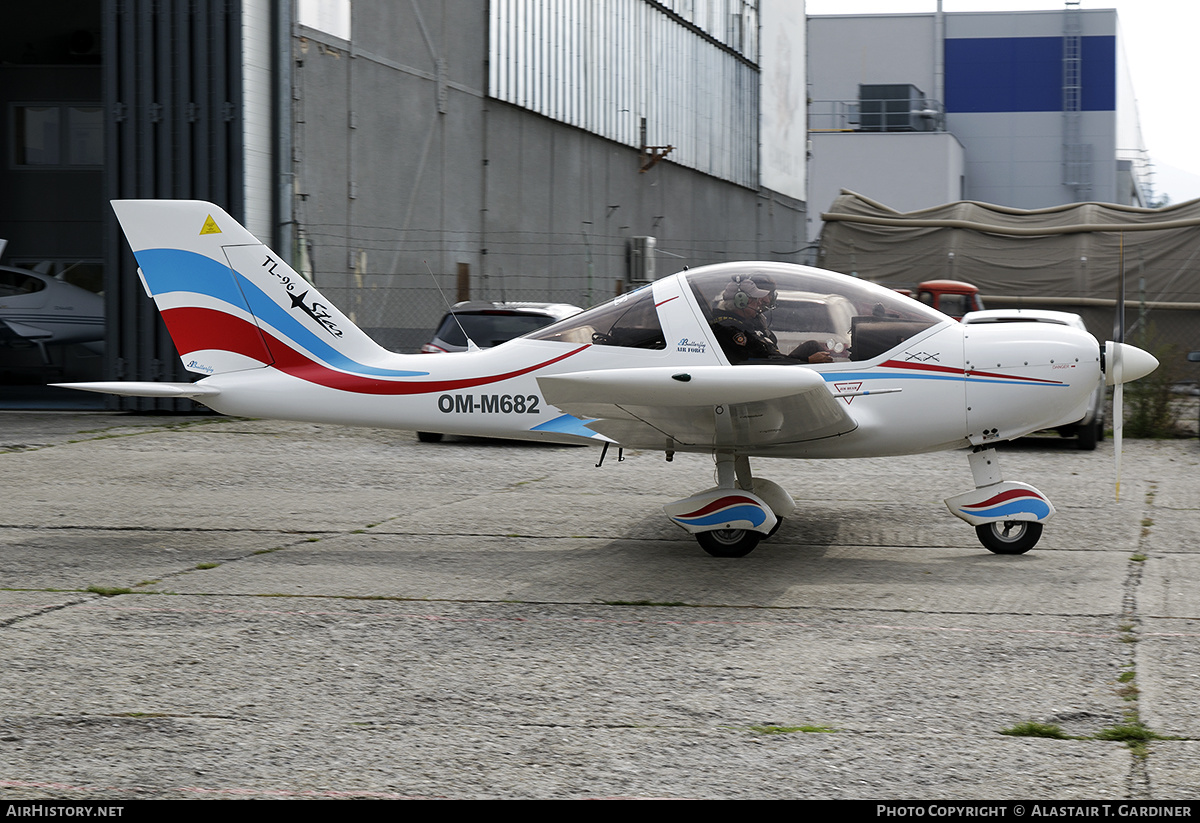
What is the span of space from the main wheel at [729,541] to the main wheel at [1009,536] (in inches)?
58.2

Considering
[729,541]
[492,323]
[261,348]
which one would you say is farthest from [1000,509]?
[492,323]

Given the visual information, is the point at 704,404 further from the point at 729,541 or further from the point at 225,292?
the point at 225,292

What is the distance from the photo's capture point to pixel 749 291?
7.09 metres

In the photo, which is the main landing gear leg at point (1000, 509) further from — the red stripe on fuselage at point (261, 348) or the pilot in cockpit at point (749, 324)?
the red stripe on fuselage at point (261, 348)

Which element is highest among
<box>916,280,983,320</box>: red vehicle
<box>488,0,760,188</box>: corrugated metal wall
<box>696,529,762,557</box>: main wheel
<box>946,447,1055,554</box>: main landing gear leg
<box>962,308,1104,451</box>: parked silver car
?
<box>488,0,760,188</box>: corrugated metal wall

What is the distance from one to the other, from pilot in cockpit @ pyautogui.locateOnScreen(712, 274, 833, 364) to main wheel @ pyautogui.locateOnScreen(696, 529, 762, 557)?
109 cm

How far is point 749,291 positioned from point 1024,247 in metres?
15.0

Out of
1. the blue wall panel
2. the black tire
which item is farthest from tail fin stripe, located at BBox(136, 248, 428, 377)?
the blue wall panel

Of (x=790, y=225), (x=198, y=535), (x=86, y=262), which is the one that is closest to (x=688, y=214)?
(x=790, y=225)

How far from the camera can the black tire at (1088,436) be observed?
13047 millimetres

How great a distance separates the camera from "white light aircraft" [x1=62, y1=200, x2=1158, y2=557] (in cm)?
706

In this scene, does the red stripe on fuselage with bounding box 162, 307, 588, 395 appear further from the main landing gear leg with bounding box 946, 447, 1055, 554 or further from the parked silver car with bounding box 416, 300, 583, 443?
Result: the parked silver car with bounding box 416, 300, 583, 443

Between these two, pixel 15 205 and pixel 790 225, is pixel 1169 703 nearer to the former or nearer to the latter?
pixel 15 205

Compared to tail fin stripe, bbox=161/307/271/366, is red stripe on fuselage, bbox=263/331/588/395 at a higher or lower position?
lower
